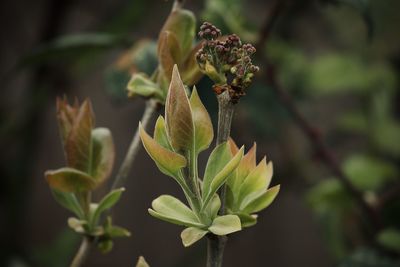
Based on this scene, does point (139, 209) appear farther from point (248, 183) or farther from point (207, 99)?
point (248, 183)

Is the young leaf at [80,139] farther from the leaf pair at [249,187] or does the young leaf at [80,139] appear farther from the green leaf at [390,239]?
the green leaf at [390,239]

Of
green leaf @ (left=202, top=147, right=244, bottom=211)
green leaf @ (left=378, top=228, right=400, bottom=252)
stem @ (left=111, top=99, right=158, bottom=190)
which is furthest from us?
green leaf @ (left=378, top=228, right=400, bottom=252)

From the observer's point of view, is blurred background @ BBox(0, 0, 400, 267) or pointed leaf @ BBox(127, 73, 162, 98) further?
blurred background @ BBox(0, 0, 400, 267)

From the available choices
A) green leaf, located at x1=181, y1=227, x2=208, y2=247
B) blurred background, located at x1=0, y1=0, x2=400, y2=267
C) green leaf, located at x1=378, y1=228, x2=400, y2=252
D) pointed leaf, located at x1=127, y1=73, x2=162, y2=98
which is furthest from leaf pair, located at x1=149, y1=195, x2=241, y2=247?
green leaf, located at x1=378, y1=228, x2=400, y2=252

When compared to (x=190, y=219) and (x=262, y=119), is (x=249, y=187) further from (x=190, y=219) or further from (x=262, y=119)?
(x=262, y=119)

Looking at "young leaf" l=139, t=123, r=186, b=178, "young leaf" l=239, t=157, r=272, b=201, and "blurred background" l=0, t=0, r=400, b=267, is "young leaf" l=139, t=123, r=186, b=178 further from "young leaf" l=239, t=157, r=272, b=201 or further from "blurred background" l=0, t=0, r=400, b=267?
"blurred background" l=0, t=0, r=400, b=267

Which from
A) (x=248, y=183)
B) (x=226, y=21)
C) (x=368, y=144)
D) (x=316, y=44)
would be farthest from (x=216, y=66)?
(x=316, y=44)
